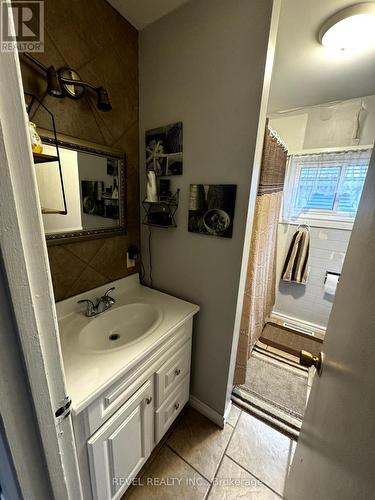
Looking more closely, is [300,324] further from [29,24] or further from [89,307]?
[29,24]

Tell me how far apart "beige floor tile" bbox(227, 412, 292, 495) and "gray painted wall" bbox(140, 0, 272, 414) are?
0.20 m

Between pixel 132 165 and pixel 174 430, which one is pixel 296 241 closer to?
pixel 132 165

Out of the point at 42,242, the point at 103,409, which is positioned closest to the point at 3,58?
the point at 42,242

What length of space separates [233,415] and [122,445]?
34.7 inches

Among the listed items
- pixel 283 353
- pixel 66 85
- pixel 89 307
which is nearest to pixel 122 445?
pixel 89 307

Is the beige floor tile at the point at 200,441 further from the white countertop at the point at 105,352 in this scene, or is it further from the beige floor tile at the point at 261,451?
the white countertop at the point at 105,352

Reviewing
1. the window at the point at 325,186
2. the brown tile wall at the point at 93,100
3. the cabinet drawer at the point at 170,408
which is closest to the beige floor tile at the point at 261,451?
the cabinet drawer at the point at 170,408

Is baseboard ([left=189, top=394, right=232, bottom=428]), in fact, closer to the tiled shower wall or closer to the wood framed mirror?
the wood framed mirror

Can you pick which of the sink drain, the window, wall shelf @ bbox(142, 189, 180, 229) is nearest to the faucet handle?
the sink drain

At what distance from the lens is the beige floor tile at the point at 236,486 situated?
41.7 inches

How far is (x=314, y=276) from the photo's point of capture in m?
2.35

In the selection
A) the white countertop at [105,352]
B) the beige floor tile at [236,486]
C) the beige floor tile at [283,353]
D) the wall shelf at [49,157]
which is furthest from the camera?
the beige floor tile at [283,353]

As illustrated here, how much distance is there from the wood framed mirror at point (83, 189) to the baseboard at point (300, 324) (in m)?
2.21

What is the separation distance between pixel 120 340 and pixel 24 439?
0.75m
